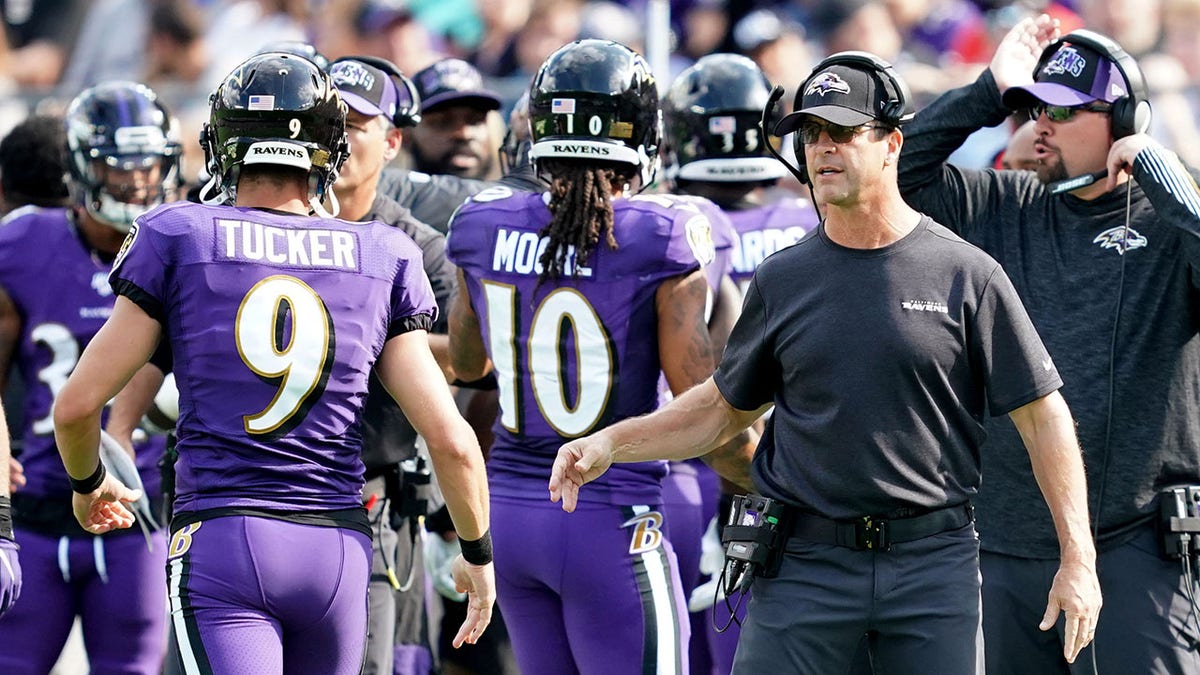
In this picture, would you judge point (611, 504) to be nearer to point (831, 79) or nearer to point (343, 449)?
point (343, 449)

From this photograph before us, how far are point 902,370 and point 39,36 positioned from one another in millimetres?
10240

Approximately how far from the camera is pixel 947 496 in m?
4.32

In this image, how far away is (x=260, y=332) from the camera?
4.25 metres

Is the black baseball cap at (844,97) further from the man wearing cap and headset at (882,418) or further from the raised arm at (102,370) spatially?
the raised arm at (102,370)

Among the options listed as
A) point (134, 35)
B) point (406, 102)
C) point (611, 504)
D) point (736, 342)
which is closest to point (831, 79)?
point (736, 342)

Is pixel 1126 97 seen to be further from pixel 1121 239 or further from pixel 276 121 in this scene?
pixel 276 121

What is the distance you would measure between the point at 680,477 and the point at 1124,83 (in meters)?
1.85

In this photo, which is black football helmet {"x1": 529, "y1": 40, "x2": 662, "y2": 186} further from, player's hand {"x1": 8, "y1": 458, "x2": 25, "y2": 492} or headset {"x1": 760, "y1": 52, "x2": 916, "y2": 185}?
player's hand {"x1": 8, "y1": 458, "x2": 25, "y2": 492}

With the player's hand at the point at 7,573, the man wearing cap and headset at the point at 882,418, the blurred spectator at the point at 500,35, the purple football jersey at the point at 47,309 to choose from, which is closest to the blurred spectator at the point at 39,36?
the blurred spectator at the point at 500,35

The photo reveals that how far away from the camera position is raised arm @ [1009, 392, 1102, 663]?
162 inches

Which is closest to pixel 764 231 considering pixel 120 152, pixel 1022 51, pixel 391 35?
pixel 1022 51

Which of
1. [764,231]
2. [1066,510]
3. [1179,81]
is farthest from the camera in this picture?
[1179,81]

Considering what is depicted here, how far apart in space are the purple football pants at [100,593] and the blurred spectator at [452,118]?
2594 millimetres

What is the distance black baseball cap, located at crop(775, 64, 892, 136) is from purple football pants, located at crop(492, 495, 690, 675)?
1.32m
